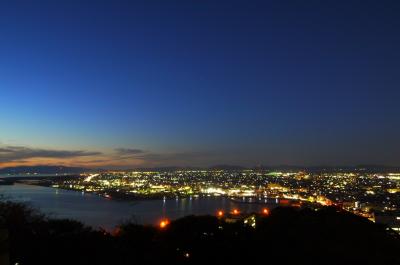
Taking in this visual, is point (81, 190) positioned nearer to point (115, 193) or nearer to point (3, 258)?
point (115, 193)

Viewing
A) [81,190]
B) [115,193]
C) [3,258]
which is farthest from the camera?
[81,190]

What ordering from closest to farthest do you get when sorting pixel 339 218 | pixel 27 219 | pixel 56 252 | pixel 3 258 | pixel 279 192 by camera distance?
pixel 3 258 < pixel 56 252 < pixel 27 219 < pixel 339 218 < pixel 279 192

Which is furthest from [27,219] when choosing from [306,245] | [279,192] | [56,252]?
[279,192]

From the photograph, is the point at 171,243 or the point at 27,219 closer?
the point at 27,219

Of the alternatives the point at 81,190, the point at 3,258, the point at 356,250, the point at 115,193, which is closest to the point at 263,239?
the point at 356,250

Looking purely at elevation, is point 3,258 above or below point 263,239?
above

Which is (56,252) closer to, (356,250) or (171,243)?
(171,243)
